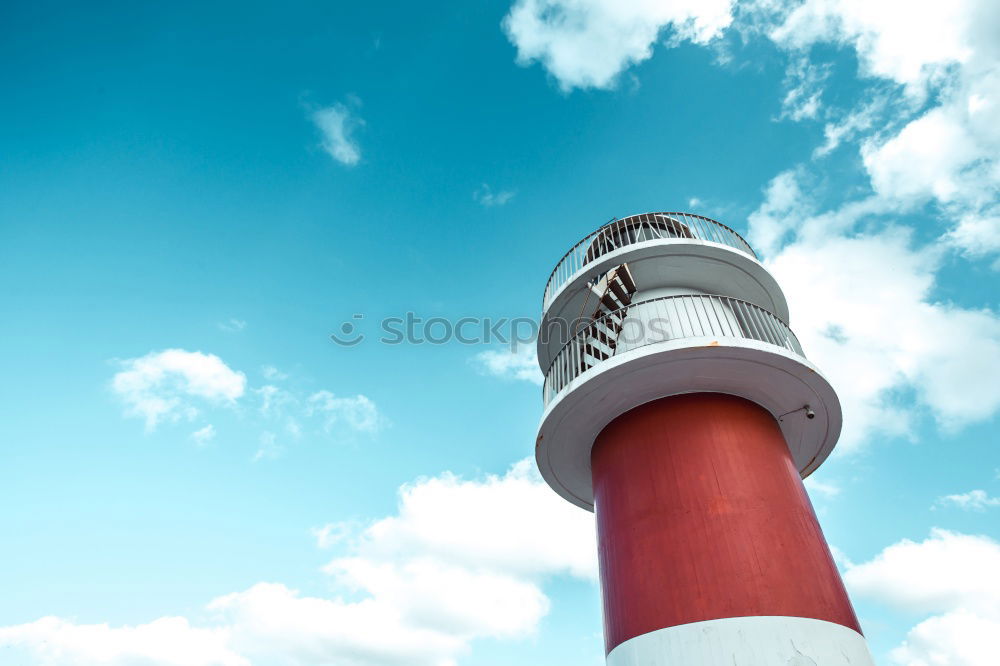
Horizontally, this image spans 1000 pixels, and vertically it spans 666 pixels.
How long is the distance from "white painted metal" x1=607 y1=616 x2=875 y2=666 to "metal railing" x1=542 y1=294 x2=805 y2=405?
414 cm

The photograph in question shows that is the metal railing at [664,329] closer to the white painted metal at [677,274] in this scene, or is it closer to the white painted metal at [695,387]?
the white painted metal at [695,387]

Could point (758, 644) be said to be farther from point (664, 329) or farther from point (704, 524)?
point (664, 329)

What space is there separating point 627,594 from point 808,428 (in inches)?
196

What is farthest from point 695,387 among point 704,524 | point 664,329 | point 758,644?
point 758,644

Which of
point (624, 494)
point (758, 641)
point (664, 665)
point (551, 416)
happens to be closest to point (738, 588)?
point (758, 641)

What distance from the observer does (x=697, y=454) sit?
9219mm

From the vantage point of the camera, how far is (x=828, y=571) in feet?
27.9

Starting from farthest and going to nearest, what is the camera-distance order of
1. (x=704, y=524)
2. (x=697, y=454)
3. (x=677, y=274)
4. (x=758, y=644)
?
(x=677, y=274) < (x=697, y=454) < (x=704, y=524) < (x=758, y=644)

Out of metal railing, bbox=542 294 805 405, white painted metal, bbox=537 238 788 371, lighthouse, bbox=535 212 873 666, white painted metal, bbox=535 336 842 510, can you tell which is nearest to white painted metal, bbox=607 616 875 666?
lighthouse, bbox=535 212 873 666

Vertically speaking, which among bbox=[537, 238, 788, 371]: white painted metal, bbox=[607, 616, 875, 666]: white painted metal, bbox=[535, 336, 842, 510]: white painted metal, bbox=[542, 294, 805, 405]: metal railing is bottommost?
bbox=[607, 616, 875, 666]: white painted metal

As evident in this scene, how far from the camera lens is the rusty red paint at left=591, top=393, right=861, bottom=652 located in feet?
25.8

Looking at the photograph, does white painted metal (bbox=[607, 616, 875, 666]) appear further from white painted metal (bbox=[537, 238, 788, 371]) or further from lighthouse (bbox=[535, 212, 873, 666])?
white painted metal (bbox=[537, 238, 788, 371])

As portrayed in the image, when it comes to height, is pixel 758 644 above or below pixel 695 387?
below

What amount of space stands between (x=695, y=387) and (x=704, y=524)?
2.43 meters
